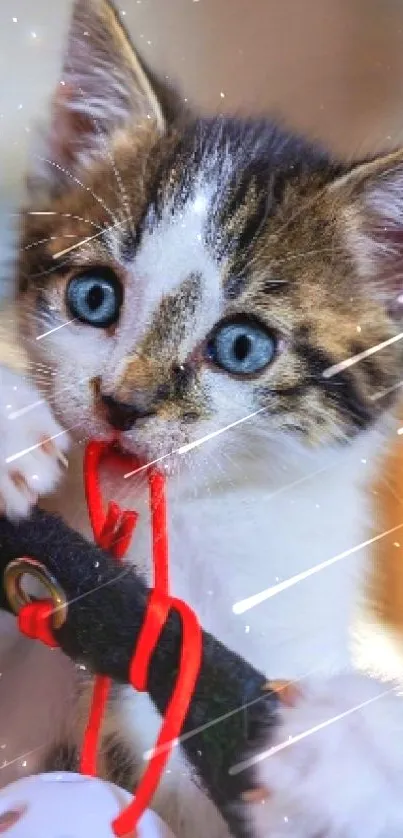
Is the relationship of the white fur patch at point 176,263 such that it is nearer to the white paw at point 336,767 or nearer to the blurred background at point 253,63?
the blurred background at point 253,63

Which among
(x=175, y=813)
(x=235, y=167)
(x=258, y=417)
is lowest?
(x=175, y=813)

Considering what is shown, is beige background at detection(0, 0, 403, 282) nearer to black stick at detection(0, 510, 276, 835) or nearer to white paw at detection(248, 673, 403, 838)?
black stick at detection(0, 510, 276, 835)

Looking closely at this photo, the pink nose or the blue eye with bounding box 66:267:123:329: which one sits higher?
the blue eye with bounding box 66:267:123:329

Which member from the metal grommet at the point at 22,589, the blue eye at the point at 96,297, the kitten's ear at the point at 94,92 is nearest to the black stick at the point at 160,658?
the metal grommet at the point at 22,589

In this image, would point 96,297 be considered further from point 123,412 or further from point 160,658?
point 160,658

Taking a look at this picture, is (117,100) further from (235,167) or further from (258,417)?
(258,417)

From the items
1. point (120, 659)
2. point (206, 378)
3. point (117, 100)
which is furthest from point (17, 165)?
point (120, 659)

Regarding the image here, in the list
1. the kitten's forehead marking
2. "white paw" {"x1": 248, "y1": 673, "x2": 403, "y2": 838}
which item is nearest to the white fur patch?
the kitten's forehead marking
